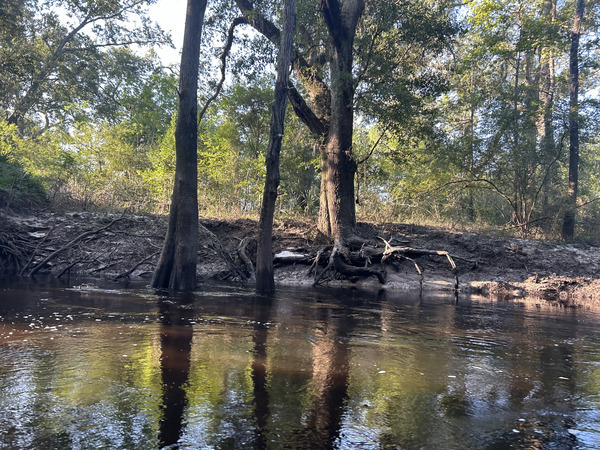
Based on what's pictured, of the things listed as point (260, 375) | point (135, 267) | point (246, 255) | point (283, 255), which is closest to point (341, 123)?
point (283, 255)

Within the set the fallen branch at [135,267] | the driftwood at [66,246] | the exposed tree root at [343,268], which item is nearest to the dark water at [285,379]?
the fallen branch at [135,267]

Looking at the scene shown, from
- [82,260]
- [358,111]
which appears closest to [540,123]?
[358,111]

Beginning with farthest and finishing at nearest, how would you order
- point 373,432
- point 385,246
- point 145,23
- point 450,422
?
point 145,23 < point 385,246 < point 450,422 < point 373,432

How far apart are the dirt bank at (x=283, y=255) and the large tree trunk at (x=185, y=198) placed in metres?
3.31

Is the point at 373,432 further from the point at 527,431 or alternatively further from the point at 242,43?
the point at 242,43

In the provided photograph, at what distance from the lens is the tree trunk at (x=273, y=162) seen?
1145cm

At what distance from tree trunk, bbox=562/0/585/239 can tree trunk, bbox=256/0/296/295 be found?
45.8ft

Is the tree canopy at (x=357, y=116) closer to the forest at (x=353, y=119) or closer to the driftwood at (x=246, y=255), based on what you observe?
the forest at (x=353, y=119)

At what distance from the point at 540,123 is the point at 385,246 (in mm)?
11263

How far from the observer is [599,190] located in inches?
1785

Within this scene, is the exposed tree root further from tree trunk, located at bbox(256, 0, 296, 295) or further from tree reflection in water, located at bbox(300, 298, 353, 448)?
tree reflection in water, located at bbox(300, 298, 353, 448)

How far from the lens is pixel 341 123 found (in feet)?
52.2

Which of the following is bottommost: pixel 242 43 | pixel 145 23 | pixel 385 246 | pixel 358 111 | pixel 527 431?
pixel 527 431

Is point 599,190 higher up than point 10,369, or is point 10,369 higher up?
point 599,190
